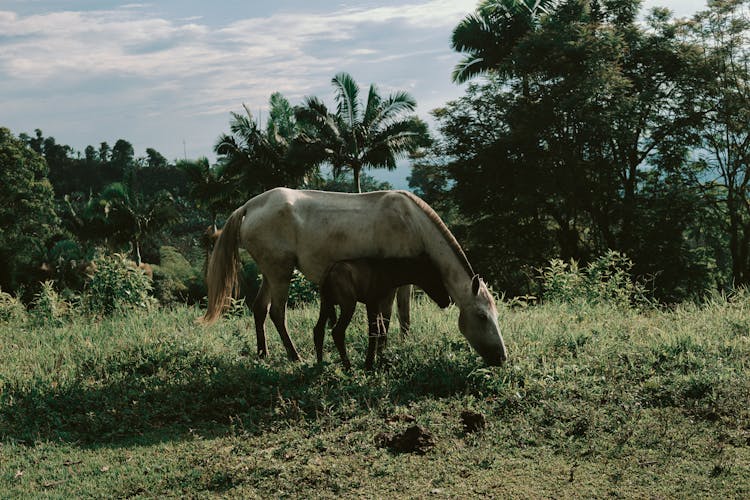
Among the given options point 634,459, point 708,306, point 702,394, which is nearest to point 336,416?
point 634,459

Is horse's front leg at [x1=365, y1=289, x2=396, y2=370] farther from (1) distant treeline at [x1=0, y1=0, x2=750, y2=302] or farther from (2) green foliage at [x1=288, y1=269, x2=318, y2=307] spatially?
(1) distant treeline at [x1=0, y1=0, x2=750, y2=302]

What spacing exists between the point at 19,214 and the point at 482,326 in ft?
116

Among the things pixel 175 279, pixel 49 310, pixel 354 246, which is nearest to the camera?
pixel 354 246

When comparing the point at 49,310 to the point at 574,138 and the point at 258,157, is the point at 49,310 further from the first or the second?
the point at 258,157

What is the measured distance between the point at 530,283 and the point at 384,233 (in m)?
20.8

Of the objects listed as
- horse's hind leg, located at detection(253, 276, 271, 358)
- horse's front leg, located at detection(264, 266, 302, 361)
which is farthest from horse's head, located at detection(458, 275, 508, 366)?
horse's hind leg, located at detection(253, 276, 271, 358)

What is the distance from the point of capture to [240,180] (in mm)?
39875

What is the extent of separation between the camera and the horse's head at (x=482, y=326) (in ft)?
20.5

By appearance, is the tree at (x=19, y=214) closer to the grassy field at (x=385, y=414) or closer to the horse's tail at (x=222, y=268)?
the grassy field at (x=385, y=414)

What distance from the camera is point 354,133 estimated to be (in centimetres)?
3606

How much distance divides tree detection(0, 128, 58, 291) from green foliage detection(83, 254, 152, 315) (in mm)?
27106

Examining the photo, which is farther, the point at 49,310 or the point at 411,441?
the point at 49,310

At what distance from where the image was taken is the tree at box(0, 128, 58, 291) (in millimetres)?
34000

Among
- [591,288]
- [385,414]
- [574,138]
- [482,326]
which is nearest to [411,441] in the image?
[385,414]
